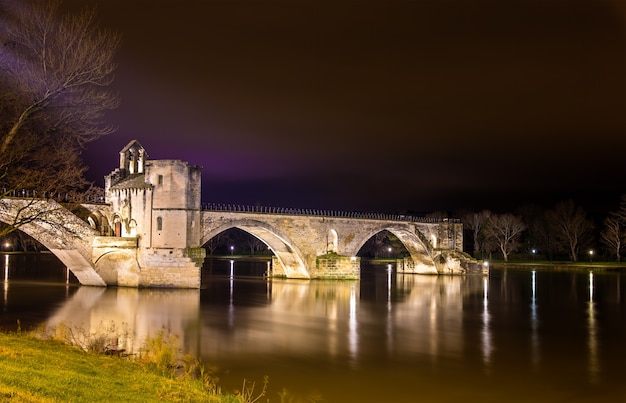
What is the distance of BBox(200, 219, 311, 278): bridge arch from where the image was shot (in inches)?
1668

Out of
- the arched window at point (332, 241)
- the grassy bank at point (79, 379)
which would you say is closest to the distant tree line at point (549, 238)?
the arched window at point (332, 241)

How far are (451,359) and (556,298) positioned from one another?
21303 millimetres

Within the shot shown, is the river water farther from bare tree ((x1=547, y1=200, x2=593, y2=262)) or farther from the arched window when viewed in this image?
bare tree ((x1=547, y1=200, x2=593, y2=262))

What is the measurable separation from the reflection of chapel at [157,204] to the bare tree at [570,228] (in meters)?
52.3

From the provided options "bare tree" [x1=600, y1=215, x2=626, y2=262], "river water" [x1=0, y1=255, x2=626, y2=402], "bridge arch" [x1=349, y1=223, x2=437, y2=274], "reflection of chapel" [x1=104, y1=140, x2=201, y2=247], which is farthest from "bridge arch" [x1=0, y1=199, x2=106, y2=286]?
"bare tree" [x1=600, y1=215, x2=626, y2=262]

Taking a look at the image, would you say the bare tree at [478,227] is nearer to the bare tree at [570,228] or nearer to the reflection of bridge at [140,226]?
the bare tree at [570,228]

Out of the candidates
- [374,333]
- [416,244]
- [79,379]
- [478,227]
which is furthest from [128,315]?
[478,227]

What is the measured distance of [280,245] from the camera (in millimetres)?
46062

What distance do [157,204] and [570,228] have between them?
55.7m

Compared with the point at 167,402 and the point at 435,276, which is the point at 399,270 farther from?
the point at 167,402

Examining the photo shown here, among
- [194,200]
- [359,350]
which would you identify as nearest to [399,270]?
[194,200]

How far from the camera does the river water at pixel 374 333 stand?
15359mm

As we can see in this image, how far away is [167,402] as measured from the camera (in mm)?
9898

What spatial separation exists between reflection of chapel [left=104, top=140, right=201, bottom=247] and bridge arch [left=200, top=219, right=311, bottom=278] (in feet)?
13.2
